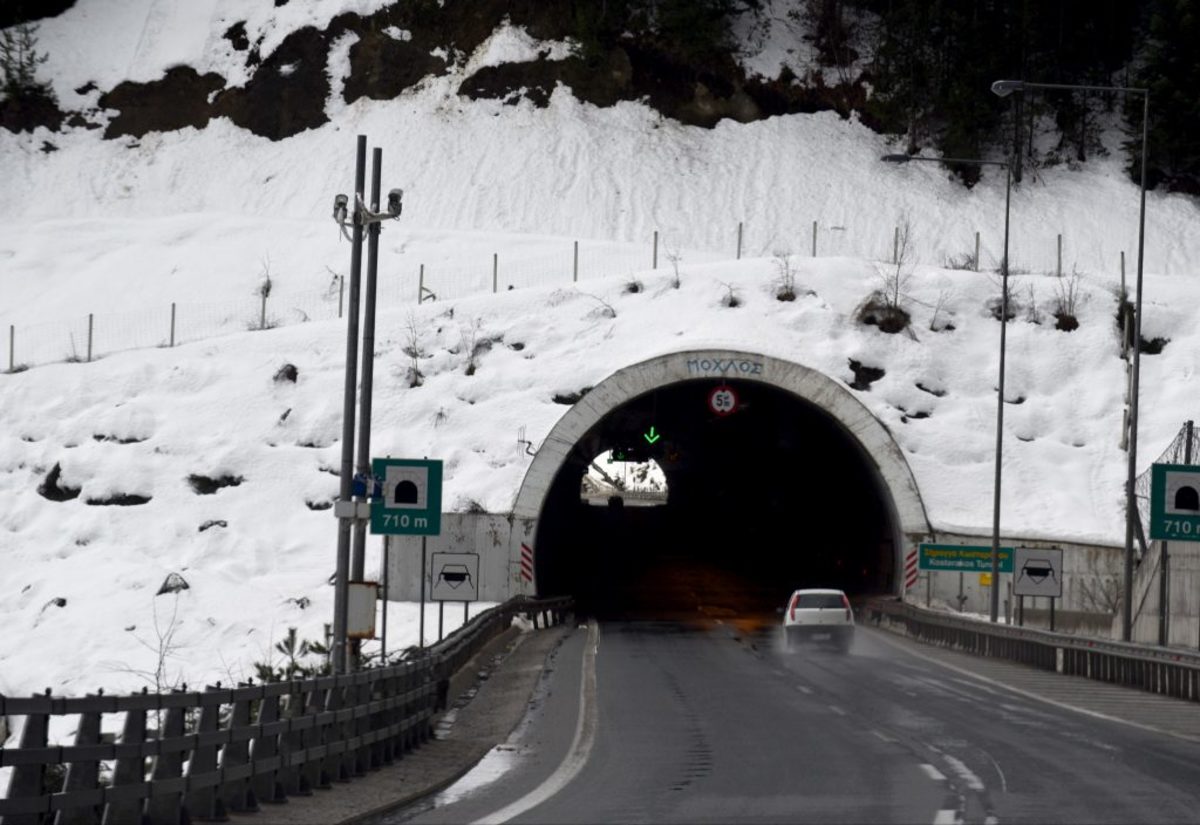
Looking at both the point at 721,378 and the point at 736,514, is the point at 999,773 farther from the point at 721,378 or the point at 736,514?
the point at 736,514

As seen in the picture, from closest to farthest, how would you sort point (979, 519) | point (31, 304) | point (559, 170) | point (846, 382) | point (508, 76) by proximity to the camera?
point (979, 519) < point (846, 382) < point (31, 304) < point (559, 170) < point (508, 76)

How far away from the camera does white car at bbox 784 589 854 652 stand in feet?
145

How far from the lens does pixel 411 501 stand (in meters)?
25.1

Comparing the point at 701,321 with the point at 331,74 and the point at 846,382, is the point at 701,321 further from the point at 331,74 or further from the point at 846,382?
the point at 331,74

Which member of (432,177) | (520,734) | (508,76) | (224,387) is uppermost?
(508,76)

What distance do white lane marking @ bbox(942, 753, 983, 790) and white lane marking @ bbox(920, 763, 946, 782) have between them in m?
0.19

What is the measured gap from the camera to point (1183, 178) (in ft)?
294

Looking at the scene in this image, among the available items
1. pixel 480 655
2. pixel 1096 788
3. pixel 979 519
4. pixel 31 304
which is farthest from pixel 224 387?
pixel 1096 788

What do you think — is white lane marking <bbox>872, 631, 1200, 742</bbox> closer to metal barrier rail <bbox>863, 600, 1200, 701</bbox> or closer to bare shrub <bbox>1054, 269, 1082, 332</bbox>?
metal barrier rail <bbox>863, 600, 1200, 701</bbox>

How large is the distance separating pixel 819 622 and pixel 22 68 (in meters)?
65.1

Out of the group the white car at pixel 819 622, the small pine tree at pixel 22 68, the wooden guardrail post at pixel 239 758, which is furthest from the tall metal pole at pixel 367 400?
the small pine tree at pixel 22 68

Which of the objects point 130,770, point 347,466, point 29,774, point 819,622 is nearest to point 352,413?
point 347,466

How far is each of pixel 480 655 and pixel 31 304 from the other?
47.1 metres

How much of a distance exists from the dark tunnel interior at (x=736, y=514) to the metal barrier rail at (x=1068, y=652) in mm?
10604
